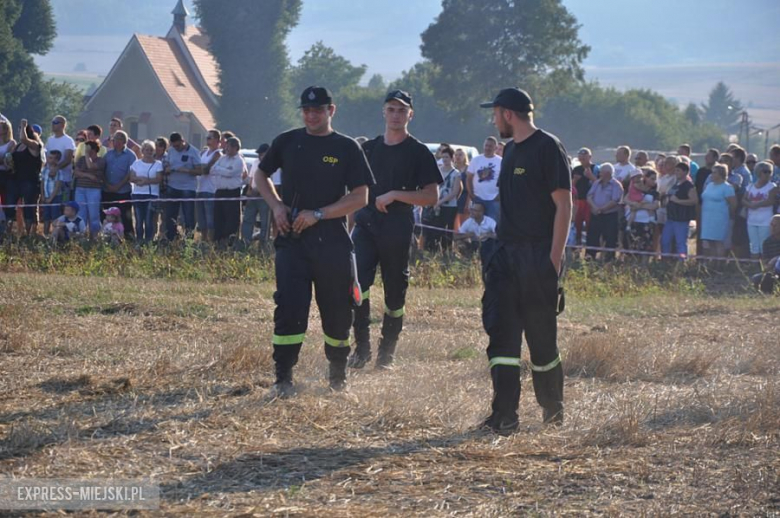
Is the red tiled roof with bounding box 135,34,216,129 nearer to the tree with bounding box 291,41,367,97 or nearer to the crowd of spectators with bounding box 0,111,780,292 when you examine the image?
the tree with bounding box 291,41,367,97

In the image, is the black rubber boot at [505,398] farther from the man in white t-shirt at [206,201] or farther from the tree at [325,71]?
the tree at [325,71]

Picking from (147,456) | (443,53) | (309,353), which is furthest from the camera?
(443,53)

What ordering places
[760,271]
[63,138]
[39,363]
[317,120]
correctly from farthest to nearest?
[63,138] < [760,271] < [39,363] < [317,120]

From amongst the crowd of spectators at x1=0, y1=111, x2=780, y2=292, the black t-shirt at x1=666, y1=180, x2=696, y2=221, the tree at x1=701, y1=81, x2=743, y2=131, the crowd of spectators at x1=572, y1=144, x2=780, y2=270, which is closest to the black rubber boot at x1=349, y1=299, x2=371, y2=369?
the crowd of spectators at x1=0, y1=111, x2=780, y2=292

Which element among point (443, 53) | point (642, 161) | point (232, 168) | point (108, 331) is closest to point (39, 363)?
point (108, 331)

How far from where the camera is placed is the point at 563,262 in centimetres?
678

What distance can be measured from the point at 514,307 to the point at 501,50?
74.8 m

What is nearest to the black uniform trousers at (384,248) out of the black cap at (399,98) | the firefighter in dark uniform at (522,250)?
the black cap at (399,98)

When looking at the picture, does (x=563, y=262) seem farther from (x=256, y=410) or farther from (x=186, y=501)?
(x=186, y=501)

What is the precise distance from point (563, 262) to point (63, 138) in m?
13.1

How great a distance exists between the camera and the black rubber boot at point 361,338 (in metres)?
9.09
